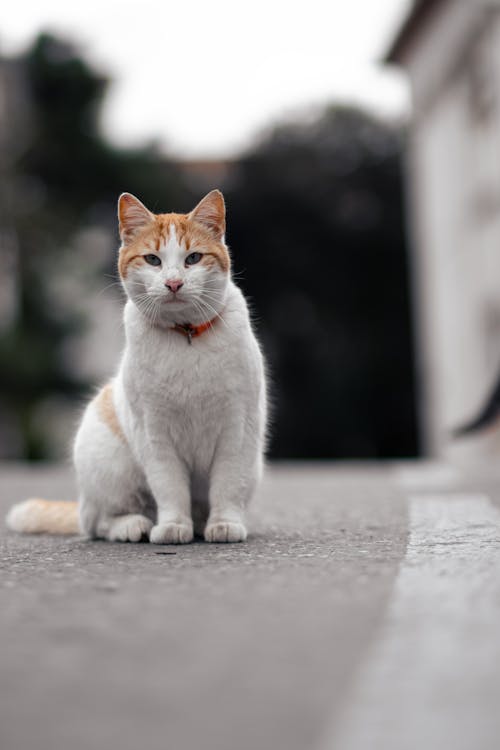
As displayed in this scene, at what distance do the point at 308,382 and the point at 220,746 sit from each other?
27.1m

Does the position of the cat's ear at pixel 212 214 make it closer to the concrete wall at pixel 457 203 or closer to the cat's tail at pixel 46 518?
the cat's tail at pixel 46 518

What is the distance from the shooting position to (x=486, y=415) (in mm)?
7188

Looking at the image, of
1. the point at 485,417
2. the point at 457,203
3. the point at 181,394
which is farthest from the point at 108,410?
the point at 457,203

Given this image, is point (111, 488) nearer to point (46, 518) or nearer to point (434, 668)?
point (46, 518)

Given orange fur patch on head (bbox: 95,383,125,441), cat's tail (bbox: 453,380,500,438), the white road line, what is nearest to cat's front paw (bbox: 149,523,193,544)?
orange fur patch on head (bbox: 95,383,125,441)

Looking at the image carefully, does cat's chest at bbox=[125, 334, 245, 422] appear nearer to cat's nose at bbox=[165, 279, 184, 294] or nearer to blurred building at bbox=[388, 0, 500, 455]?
cat's nose at bbox=[165, 279, 184, 294]

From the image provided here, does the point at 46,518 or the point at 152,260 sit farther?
the point at 46,518

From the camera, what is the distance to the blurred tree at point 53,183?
27141mm

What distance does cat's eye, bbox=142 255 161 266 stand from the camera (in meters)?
4.27

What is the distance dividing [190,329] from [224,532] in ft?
2.35

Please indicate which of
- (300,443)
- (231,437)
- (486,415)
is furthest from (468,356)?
(231,437)

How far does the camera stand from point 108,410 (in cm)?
466

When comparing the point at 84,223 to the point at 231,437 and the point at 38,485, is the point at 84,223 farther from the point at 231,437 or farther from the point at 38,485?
the point at 231,437

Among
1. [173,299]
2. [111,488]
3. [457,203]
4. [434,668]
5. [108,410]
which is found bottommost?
[434,668]
